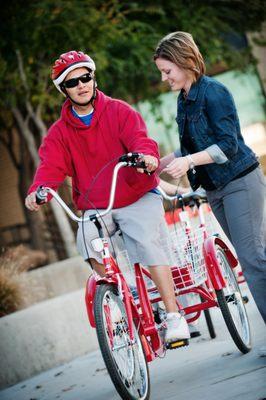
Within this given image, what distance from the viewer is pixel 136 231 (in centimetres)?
471

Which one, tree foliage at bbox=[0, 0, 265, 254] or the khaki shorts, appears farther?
tree foliage at bbox=[0, 0, 265, 254]

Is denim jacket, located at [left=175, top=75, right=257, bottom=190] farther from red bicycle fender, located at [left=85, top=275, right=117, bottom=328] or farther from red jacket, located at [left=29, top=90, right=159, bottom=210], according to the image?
red bicycle fender, located at [left=85, top=275, right=117, bottom=328]

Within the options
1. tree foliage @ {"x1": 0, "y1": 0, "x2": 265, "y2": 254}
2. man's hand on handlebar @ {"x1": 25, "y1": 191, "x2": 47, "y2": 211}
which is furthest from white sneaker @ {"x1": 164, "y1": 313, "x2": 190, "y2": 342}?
tree foliage @ {"x1": 0, "y1": 0, "x2": 265, "y2": 254}

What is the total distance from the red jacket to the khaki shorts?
0.07 meters

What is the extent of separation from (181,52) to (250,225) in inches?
44.1

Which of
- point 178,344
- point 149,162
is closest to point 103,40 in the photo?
point 149,162

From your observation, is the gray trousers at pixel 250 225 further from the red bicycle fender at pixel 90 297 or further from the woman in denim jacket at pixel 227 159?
the red bicycle fender at pixel 90 297

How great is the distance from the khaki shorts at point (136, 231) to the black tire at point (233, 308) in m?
0.62

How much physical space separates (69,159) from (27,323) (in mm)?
2992

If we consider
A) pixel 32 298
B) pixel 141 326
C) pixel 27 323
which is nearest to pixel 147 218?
pixel 141 326

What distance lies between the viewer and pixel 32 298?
9.59 meters

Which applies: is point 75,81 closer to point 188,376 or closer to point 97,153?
point 97,153

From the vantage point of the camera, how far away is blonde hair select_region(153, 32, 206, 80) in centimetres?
467

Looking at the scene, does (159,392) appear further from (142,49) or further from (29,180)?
(29,180)
